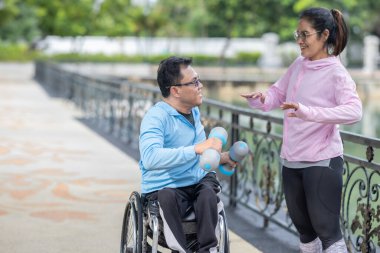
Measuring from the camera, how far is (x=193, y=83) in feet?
14.5

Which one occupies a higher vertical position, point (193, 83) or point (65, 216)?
point (193, 83)

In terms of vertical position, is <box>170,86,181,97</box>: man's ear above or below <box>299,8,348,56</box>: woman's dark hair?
below

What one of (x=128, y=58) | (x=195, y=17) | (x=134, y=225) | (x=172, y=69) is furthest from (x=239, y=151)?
(x=195, y=17)

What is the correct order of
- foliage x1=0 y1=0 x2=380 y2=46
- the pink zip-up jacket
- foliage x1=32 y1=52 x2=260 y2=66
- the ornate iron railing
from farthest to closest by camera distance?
foliage x1=32 y1=52 x2=260 y2=66
foliage x1=0 y1=0 x2=380 y2=46
the ornate iron railing
the pink zip-up jacket

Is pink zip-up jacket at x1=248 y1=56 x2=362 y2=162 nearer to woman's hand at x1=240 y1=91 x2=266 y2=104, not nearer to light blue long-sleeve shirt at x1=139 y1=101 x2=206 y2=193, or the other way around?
woman's hand at x1=240 y1=91 x2=266 y2=104

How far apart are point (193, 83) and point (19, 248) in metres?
2.69

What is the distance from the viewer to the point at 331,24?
15.2 ft

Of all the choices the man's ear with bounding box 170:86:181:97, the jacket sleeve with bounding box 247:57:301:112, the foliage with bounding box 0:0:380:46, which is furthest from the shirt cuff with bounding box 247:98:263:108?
the foliage with bounding box 0:0:380:46

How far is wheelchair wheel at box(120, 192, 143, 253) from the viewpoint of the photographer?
4.59m

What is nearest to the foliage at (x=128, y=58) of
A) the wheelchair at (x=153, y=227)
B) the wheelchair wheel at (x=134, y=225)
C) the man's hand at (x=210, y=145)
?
the wheelchair wheel at (x=134, y=225)

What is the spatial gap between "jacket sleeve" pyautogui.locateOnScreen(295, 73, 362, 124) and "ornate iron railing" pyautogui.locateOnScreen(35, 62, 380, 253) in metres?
0.87

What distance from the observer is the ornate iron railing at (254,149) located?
579 centimetres

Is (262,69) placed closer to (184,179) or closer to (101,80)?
(101,80)

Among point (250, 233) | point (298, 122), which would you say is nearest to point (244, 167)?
point (250, 233)
